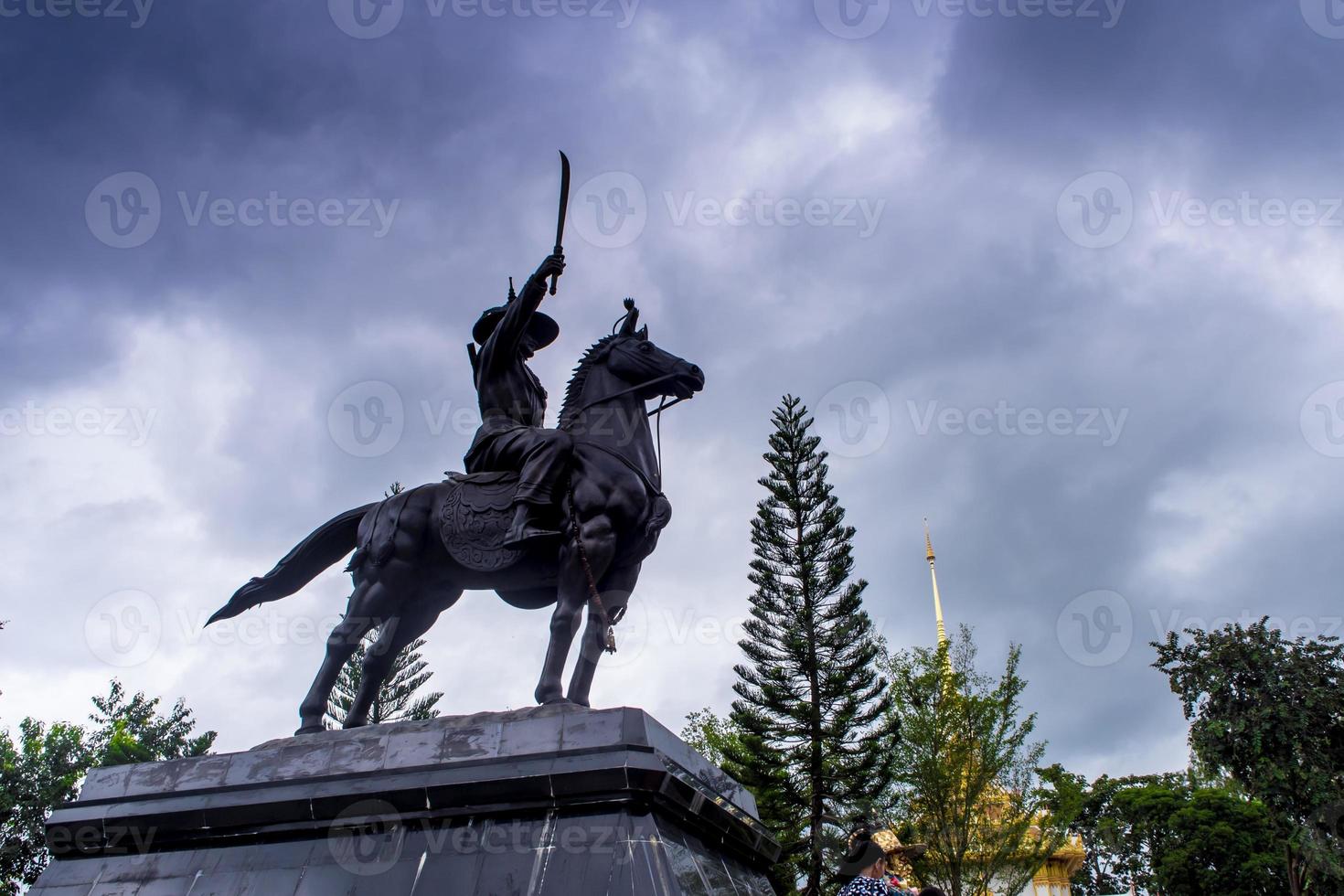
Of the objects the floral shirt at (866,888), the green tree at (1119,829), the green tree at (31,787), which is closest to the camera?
the floral shirt at (866,888)

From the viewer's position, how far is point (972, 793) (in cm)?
1808

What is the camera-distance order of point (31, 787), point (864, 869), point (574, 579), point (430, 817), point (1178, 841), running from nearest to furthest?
point (430, 817), point (864, 869), point (574, 579), point (31, 787), point (1178, 841)

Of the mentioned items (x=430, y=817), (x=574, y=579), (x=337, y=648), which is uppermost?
(x=574, y=579)

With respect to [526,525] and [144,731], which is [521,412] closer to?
[526,525]

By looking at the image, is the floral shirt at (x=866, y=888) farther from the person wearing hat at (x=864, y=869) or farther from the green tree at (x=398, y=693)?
the green tree at (x=398, y=693)

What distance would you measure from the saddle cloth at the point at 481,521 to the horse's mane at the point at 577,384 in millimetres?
620

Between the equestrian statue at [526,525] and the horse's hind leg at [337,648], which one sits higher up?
the equestrian statue at [526,525]

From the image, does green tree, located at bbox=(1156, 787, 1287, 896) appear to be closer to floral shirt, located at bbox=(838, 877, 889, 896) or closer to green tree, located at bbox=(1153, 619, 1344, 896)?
green tree, located at bbox=(1153, 619, 1344, 896)

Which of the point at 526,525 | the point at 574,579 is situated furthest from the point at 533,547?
the point at 574,579

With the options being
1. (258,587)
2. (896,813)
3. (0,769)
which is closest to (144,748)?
(0,769)

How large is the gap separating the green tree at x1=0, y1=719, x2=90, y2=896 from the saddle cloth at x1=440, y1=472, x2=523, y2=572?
20.5 meters

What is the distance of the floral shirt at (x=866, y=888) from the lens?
16.5 feet

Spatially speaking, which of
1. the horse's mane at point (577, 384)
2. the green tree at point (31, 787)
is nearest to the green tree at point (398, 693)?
the green tree at point (31, 787)

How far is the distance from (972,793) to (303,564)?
15.2m
